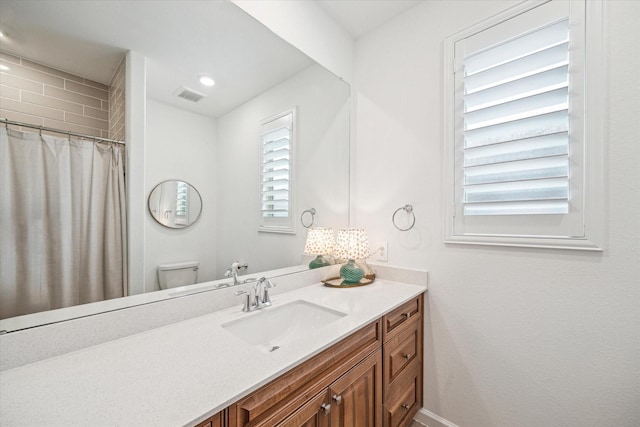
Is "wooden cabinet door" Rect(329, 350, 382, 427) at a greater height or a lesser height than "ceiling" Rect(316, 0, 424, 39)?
lesser

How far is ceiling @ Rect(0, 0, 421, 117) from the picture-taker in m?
Answer: 0.81

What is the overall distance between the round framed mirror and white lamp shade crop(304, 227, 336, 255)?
72 cm

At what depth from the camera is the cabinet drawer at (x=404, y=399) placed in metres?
1.27

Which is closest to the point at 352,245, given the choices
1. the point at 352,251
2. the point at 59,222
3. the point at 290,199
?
the point at 352,251

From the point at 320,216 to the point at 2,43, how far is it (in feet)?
4.78

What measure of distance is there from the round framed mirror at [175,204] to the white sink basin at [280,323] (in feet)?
1.56

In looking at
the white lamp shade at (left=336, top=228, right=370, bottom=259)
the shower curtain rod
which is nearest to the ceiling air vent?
the shower curtain rod

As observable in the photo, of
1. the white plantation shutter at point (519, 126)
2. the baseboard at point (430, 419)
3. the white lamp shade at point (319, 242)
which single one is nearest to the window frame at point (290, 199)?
the white lamp shade at point (319, 242)

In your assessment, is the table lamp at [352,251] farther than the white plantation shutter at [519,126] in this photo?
Yes

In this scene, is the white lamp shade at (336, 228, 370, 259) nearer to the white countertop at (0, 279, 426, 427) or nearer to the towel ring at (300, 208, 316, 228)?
the towel ring at (300, 208, 316, 228)

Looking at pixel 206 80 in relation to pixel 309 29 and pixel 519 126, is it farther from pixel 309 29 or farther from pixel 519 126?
pixel 519 126

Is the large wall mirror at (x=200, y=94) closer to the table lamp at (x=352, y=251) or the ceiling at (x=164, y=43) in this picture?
the ceiling at (x=164, y=43)

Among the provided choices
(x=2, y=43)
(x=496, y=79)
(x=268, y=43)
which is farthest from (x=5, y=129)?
(x=496, y=79)

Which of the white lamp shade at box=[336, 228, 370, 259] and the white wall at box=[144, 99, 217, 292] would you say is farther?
the white lamp shade at box=[336, 228, 370, 259]
